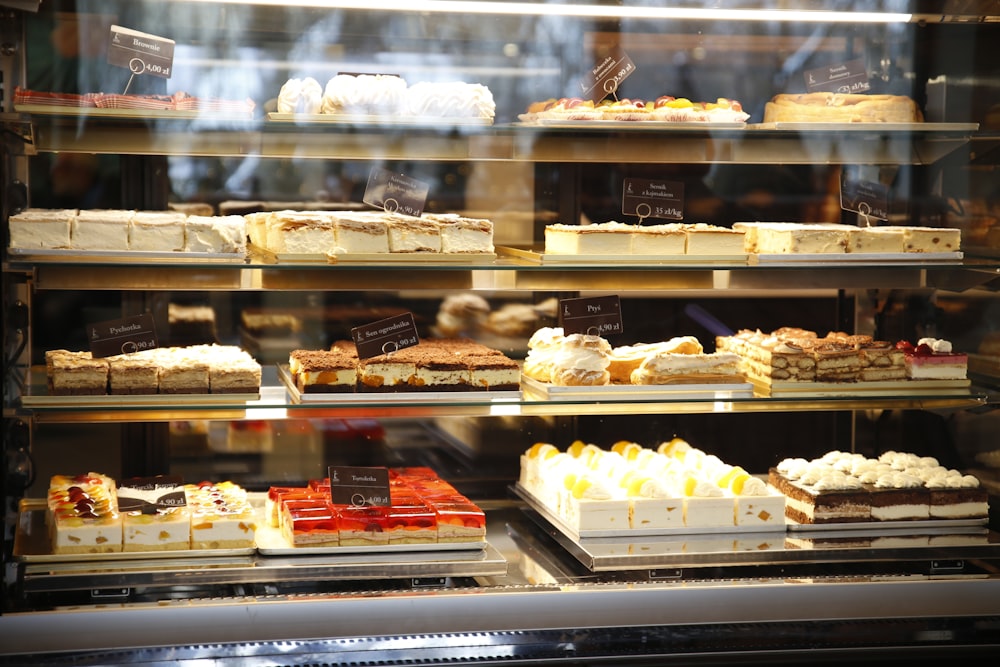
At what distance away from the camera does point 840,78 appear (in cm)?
375

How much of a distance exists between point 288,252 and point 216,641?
110cm

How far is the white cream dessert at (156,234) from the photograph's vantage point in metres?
3.18

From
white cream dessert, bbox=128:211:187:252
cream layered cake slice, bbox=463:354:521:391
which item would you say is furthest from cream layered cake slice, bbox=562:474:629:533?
white cream dessert, bbox=128:211:187:252

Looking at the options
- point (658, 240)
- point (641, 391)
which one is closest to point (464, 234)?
point (658, 240)

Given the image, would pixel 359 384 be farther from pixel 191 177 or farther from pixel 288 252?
pixel 191 177

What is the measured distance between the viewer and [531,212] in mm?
3893

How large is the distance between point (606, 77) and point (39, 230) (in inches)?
72.2

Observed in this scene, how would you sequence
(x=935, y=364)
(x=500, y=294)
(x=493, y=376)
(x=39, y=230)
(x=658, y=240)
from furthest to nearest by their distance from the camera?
(x=500, y=294), (x=935, y=364), (x=658, y=240), (x=493, y=376), (x=39, y=230)

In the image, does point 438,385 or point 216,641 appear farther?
point 438,385

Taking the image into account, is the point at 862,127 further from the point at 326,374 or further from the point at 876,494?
the point at 326,374

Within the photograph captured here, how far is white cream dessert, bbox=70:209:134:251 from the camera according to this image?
3.13 meters

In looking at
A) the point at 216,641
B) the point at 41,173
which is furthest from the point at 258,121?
the point at 216,641

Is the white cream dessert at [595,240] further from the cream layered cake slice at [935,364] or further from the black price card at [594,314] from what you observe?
the cream layered cake slice at [935,364]

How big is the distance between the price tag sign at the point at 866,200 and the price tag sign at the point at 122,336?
7.48 feet
